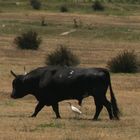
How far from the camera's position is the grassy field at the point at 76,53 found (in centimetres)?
1720

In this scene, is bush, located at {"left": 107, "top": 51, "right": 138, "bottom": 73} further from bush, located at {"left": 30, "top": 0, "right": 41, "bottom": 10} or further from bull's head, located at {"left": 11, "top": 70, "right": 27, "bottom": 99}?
bush, located at {"left": 30, "top": 0, "right": 41, "bottom": 10}

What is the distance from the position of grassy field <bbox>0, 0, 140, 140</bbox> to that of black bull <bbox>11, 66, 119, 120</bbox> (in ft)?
1.42

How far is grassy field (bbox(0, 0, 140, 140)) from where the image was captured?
17.2 metres

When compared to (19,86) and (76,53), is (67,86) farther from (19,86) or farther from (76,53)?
(76,53)

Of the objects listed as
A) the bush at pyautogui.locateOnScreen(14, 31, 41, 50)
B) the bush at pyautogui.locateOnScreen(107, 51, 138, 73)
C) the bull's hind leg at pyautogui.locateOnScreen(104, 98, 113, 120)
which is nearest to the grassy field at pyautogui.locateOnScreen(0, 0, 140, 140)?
the bull's hind leg at pyautogui.locateOnScreen(104, 98, 113, 120)

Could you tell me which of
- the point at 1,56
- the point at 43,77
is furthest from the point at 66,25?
the point at 43,77

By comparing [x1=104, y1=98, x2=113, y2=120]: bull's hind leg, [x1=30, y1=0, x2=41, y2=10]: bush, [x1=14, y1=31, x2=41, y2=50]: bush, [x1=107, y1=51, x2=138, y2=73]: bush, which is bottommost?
[x1=30, y1=0, x2=41, y2=10]: bush

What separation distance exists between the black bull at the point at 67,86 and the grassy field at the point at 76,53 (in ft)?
1.42

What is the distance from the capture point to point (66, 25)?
61844 mm

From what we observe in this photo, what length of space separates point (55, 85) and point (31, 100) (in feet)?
18.3

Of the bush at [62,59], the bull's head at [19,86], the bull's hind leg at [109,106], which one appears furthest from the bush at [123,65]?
the bull's hind leg at [109,106]

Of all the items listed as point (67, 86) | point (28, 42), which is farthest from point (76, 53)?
point (67, 86)

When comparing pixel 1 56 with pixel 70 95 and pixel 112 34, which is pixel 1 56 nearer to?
pixel 112 34

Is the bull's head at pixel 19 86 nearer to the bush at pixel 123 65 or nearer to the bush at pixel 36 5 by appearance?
the bush at pixel 123 65
